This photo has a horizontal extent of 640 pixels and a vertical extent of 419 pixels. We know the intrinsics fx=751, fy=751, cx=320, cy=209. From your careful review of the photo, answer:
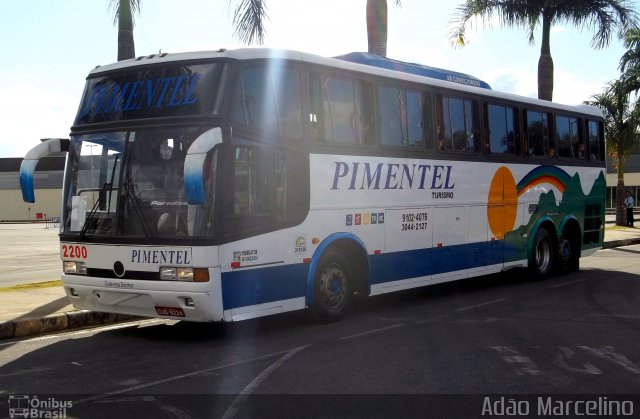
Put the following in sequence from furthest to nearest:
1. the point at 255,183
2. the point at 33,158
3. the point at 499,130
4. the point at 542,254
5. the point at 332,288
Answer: the point at 542,254 < the point at 499,130 < the point at 332,288 < the point at 33,158 < the point at 255,183

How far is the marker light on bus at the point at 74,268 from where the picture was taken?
9.08 meters

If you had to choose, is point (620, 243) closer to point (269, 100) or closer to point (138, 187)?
point (269, 100)

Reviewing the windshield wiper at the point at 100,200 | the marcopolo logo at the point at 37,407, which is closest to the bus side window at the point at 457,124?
the windshield wiper at the point at 100,200

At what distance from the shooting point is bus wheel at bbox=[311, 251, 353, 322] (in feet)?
32.2

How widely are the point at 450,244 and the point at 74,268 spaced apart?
6.10 meters

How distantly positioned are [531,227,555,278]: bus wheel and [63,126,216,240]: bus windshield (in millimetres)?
8726

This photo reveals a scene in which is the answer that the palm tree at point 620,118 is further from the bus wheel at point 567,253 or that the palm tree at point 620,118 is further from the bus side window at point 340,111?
the bus side window at point 340,111

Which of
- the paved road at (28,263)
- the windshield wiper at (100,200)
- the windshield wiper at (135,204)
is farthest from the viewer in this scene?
the paved road at (28,263)

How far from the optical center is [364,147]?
1052 cm

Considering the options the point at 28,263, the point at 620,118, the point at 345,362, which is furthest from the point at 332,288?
the point at 620,118

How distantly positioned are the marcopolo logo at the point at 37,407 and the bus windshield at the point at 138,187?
101 inches

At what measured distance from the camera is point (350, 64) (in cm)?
1035

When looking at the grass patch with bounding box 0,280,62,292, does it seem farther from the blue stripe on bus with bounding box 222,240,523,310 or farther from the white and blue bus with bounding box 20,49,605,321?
the blue stripe on bus with bounding box 222,240,523,310

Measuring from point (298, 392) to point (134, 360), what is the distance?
7.48 feet
